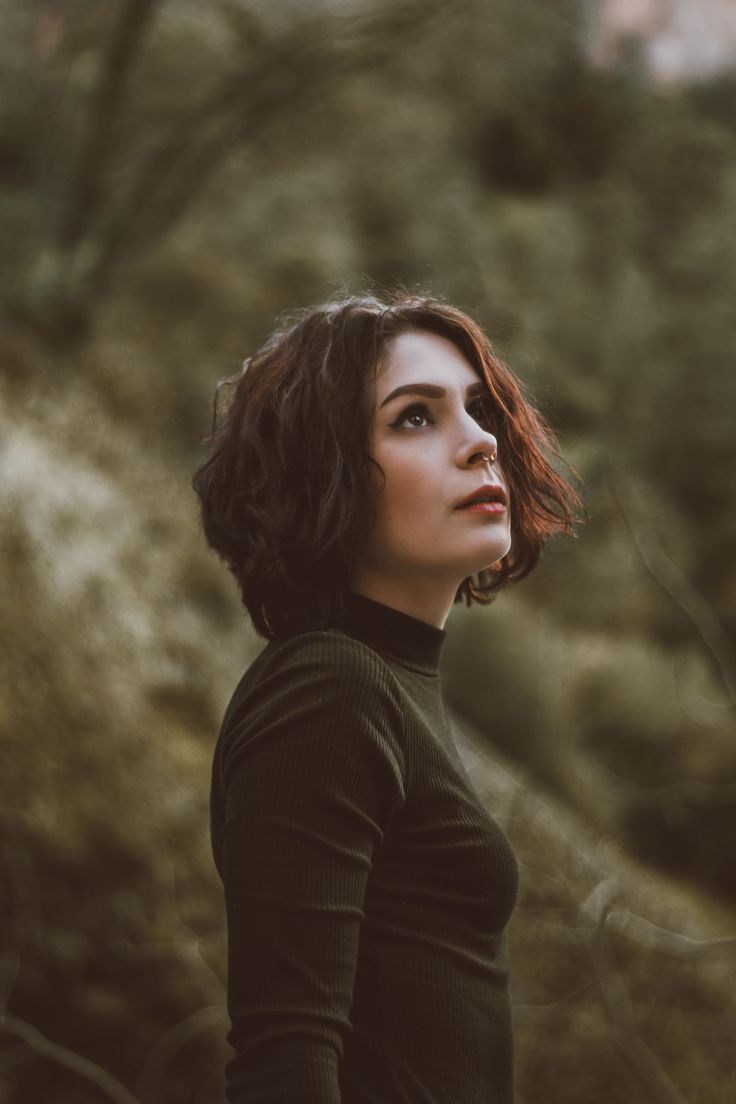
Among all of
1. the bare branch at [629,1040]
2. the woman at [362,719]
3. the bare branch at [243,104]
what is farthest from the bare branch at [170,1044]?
the bare branch at [243,104]

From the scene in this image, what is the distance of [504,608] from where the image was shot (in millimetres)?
4309

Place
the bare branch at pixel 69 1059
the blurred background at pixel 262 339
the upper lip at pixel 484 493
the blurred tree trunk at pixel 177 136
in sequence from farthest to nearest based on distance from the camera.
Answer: the blurred tree trunk at pixel 177 136, the blurred background at pixel 262 339, the bare branch at pixel 69 1059, the upper lip at pixel 484 493

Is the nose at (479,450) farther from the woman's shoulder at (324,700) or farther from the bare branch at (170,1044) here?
the bare branch at (170,1044)

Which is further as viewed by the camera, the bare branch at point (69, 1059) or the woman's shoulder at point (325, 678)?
the bare branch at point (69, 1059)

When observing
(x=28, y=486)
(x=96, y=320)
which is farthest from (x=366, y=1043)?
(x=96, y=320)

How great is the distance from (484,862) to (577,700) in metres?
3.16

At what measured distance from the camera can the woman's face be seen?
0.96 metres

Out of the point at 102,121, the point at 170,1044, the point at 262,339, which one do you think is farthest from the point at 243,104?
the point at 170,1044

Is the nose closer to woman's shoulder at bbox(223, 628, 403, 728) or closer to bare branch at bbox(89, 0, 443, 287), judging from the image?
woman's shoulder at bbox(223, 628, 403, 728)

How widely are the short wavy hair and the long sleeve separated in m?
0.12

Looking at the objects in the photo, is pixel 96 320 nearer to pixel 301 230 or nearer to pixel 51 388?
pixel 51 388

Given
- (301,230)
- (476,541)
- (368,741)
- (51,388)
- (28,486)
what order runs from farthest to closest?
(301,230) → (51,388) → (28,486) → (476,541) → (368,741)

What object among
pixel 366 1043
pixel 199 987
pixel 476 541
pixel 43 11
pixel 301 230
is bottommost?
pixel 199 987

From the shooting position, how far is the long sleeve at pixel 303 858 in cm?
77
